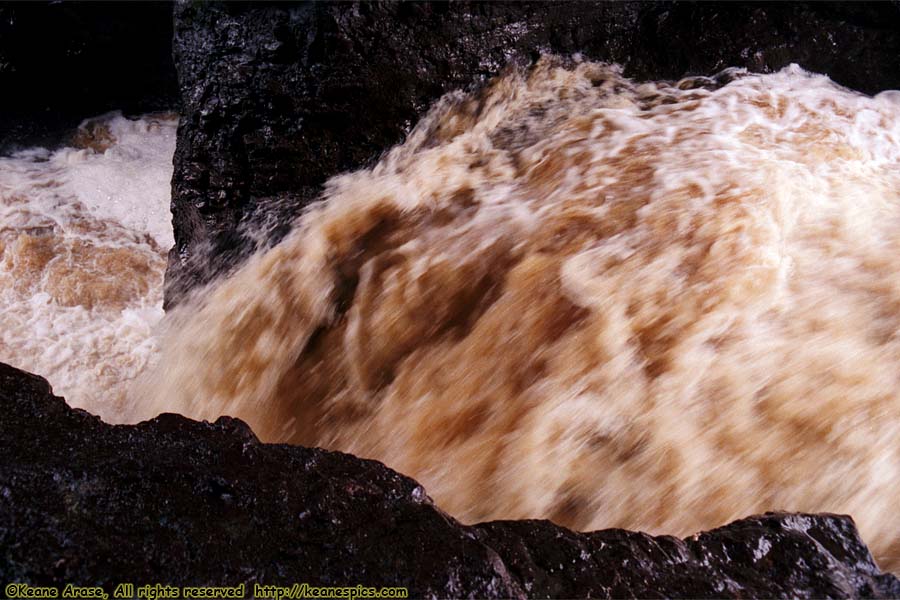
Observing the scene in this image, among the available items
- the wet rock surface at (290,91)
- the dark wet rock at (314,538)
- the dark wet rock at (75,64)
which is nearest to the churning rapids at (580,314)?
the wet rock surface at (290,91)

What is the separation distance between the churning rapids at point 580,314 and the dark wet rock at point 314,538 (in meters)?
0.52

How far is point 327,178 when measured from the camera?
3533 millimetres

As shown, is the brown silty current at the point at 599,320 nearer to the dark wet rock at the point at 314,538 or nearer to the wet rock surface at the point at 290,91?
the wet rock surface at the point at 290,91

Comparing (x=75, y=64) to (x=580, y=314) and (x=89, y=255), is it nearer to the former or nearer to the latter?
(x=89, y=255)

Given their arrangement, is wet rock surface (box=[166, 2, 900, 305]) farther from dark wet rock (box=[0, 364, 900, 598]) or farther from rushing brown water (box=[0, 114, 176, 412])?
dark wet rock (box=[0, 364, 900, 598])

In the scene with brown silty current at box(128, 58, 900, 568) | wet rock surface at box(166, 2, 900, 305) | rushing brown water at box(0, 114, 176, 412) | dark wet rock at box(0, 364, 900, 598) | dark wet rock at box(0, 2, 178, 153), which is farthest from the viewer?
dark wet rock at box(0, 2, 178, 153)

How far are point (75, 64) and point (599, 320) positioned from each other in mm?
3784

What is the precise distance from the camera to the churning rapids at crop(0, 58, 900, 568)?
2.25 meters

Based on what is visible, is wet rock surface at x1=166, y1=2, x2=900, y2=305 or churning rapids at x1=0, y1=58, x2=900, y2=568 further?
wet rock surface at x1=166, y1=2, x2=900, y2=305

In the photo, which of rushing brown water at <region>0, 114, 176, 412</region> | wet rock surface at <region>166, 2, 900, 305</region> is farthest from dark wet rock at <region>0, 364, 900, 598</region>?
wet rock surface at <region>166, 2, 900, 305</region>

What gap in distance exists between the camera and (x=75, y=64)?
4906 millimetres

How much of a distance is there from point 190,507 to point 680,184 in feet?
6.63

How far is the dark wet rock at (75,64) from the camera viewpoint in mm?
4664

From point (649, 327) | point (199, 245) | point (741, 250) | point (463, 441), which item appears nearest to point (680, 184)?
point (741, 250)
